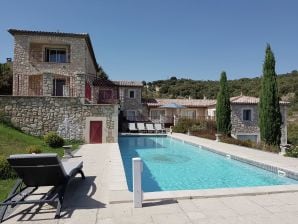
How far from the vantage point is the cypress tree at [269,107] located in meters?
16.6

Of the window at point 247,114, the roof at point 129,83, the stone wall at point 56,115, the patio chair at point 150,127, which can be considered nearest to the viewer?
the stone wall at point 56,115

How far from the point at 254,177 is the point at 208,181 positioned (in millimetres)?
1595

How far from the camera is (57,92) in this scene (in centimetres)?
2003

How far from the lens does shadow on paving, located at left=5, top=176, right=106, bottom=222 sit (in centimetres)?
415

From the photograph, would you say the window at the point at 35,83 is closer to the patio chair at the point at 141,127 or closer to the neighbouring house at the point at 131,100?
the patio chair at the point at 141,127

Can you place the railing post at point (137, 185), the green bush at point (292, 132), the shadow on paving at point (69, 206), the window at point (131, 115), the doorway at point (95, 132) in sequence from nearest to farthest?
the shadow on paving at point (69, 206) < the railing post at point (137, 185) < the doorway at point (95, 132) < the green bush at point (292, 132) < the window at point (131, 115)

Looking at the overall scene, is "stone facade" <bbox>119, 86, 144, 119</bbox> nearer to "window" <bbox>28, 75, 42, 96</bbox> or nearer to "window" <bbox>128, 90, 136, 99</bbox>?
"window" <bbox>128, 90, 136, 99</bbox>

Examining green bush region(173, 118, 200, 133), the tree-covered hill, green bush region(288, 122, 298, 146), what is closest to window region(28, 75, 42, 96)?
green bush region(173, 118, 200, 133)

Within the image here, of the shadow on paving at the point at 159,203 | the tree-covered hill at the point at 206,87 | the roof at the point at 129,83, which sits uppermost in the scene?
the tree-covered hill at the point at 206,87

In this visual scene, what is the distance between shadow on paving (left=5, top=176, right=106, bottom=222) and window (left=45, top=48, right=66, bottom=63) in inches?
655

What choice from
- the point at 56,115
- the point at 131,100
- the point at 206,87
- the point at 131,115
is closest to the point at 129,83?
the point at 131,100

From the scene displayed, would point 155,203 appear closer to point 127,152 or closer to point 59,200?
point 59,200

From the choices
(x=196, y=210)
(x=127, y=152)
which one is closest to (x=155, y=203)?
(x=196, y=210)

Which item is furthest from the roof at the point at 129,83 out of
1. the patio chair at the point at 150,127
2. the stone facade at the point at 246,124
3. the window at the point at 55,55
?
the stone facade at the point at 246,124
